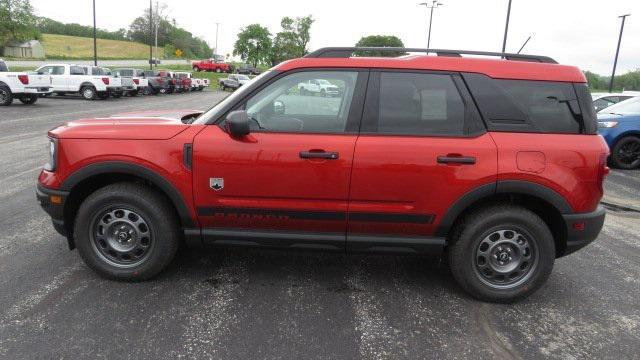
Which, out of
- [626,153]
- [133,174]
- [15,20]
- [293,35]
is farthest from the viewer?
[293,35]

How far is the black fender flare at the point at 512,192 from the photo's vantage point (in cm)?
345

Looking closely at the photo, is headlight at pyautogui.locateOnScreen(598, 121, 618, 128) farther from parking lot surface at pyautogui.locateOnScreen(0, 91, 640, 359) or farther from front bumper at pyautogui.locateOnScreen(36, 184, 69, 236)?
front bumper at pyautogui.locateOnScreen(36, 184, 69, 236)

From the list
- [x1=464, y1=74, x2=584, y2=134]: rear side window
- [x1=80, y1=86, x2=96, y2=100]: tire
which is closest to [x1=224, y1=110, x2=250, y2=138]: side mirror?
[x1=464, y1=74, x2=584, y2=134]: rear side window

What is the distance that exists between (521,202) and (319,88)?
1.81m

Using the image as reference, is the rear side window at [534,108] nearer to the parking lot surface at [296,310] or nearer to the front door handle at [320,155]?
the front door handle at [320,155]

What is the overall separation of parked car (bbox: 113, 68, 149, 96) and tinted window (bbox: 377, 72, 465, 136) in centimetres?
2761

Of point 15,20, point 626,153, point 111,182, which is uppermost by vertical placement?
point 15,20

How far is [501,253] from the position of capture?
365 centimetres

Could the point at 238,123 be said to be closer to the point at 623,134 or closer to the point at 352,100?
the point at 352,100

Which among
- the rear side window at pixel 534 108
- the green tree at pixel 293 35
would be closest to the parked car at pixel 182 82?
the rear side window at pixel 534 108

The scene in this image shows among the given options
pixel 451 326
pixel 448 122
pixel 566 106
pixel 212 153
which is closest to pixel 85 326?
pixel 212 153

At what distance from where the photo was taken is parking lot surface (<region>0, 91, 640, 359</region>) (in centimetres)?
296

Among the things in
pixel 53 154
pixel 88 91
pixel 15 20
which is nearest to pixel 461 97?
pixel 53 154

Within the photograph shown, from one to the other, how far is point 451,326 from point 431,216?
79 centimetres
